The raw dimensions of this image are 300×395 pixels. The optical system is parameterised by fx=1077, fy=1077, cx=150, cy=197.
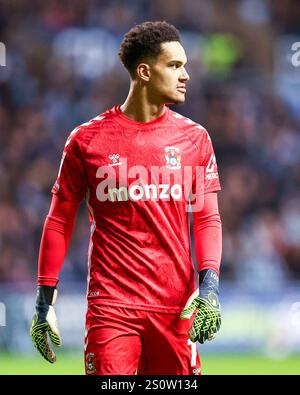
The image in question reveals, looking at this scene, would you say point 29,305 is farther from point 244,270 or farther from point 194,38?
point 194,38

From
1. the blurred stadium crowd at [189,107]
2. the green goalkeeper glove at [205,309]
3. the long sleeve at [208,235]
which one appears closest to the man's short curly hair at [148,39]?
the long sleeve at [208,235]

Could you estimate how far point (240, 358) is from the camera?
512 inches

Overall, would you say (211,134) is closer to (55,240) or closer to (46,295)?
(55,240)

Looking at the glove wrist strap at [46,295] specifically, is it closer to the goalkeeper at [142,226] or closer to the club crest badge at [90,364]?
the goalkeeper at [142,226]

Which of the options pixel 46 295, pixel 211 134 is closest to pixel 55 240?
pixel 46 295

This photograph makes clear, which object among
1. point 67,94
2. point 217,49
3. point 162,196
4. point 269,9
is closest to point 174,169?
point 162,196

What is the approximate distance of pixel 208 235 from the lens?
6.21 meters

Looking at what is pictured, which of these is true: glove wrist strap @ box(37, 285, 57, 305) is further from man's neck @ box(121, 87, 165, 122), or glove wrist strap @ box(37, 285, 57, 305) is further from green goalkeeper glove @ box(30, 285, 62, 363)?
man's neck @ box(121, 87, 165, 122)

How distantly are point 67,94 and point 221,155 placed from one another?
2.43 m

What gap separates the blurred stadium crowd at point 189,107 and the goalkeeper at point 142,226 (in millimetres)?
7402

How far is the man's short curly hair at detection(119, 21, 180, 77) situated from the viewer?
6.25m

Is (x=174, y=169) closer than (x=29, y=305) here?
Yes

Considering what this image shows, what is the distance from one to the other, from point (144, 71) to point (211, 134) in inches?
358

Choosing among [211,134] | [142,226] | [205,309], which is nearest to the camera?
[205,309]
